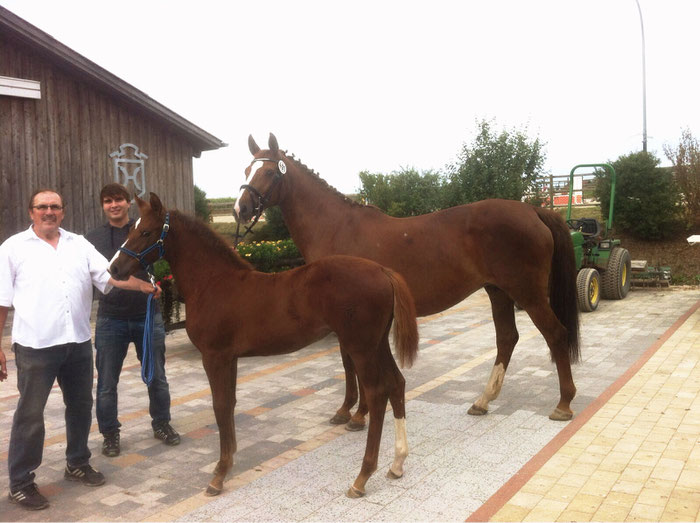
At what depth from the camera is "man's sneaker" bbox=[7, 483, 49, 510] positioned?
3.20 m

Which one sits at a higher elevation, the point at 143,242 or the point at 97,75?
the point at 97,75

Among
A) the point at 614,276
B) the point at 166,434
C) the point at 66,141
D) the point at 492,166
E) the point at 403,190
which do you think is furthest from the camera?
the point at 403,190

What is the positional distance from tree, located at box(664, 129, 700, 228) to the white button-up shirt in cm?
1631

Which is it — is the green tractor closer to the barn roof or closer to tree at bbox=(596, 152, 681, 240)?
tree at bbox=(596, 152, 681, 240)

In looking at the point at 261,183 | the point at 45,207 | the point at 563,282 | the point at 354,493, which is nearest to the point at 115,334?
the point at 45,207

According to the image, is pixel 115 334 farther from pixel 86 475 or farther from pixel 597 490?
pixel 597 490

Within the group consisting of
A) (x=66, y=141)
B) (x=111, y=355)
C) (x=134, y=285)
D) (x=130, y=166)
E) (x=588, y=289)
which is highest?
(x=66, y=141)

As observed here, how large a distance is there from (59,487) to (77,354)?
838 mm

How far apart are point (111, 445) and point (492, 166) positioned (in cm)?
1294

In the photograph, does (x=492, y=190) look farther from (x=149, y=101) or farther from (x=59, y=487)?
(x=59, y=487)

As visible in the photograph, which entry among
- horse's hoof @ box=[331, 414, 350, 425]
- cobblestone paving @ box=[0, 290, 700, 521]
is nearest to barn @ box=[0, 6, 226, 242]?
cobblestone paving @ box=[0, 290, 700, 521]

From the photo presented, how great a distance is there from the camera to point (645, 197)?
15312 millimetres

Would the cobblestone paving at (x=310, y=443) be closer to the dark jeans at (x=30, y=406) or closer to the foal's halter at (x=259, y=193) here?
the dark jeans at (x=30, y=406)

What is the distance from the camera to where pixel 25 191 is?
29.4ft
